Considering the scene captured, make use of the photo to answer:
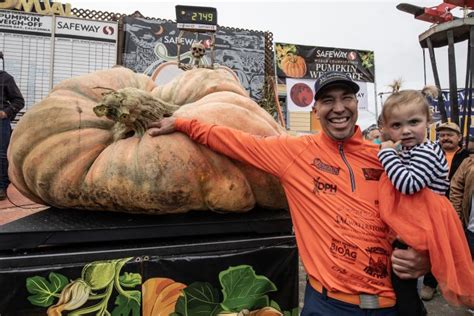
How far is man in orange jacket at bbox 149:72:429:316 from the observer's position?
1566mm

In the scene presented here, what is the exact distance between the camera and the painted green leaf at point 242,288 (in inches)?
67.2

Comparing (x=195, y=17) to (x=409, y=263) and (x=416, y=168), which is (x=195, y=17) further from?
(x=409, y=263)

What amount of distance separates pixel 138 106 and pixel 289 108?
824 cm

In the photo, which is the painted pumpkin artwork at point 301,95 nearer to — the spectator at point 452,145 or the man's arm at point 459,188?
the spectator at point 452,145

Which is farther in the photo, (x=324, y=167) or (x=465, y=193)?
(x=465, y=193)

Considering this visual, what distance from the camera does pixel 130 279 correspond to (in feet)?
5.12

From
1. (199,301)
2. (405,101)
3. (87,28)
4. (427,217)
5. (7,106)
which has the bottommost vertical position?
(199,301)

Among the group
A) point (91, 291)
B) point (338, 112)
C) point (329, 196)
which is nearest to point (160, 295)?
point (91, 291)

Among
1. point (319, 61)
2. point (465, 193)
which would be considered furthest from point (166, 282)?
point (319, 61)

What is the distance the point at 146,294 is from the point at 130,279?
0.10 m

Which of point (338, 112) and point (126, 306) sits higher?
point (338, 112)

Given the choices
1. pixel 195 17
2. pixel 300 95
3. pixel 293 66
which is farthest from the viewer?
pixel 293 66

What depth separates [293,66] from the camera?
10.3 meters

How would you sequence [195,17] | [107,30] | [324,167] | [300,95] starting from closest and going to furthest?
1. [324,167]
2. [195,17]
3. [107,30]
4. [300,95]
